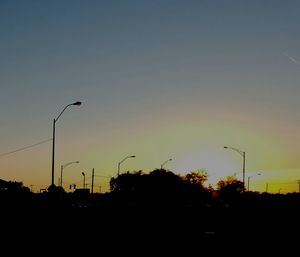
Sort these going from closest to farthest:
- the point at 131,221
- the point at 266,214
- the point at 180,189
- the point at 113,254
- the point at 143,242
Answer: the point at 113,254
the point at 143,242
the point at 131,221
the point at 266,214
the point at 180,189

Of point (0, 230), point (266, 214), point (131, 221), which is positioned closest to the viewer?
point (0, 230)

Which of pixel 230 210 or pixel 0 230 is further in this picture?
Result: pixel 230 210

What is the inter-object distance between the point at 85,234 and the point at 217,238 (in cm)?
851

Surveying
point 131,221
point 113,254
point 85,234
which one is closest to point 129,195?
point 131,221

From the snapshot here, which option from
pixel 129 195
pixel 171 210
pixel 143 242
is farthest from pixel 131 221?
pixel 129 195

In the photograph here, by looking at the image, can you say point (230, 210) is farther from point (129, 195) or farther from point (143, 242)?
point (129, 195)

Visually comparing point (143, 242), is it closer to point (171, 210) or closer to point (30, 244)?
point (30, 244)

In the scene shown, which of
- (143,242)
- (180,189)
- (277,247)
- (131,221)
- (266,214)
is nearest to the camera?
(277,247)

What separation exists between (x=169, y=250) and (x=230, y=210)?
121 ft

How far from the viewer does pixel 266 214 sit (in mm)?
58188

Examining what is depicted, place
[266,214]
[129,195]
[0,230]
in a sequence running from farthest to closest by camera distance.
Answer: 1. [129,195]
2. [266,214]
3. [0,230]

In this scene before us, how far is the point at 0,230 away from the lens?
3266cm

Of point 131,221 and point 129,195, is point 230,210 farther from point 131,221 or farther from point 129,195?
point 129,195

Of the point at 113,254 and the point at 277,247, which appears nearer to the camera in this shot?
the point at 113,254
